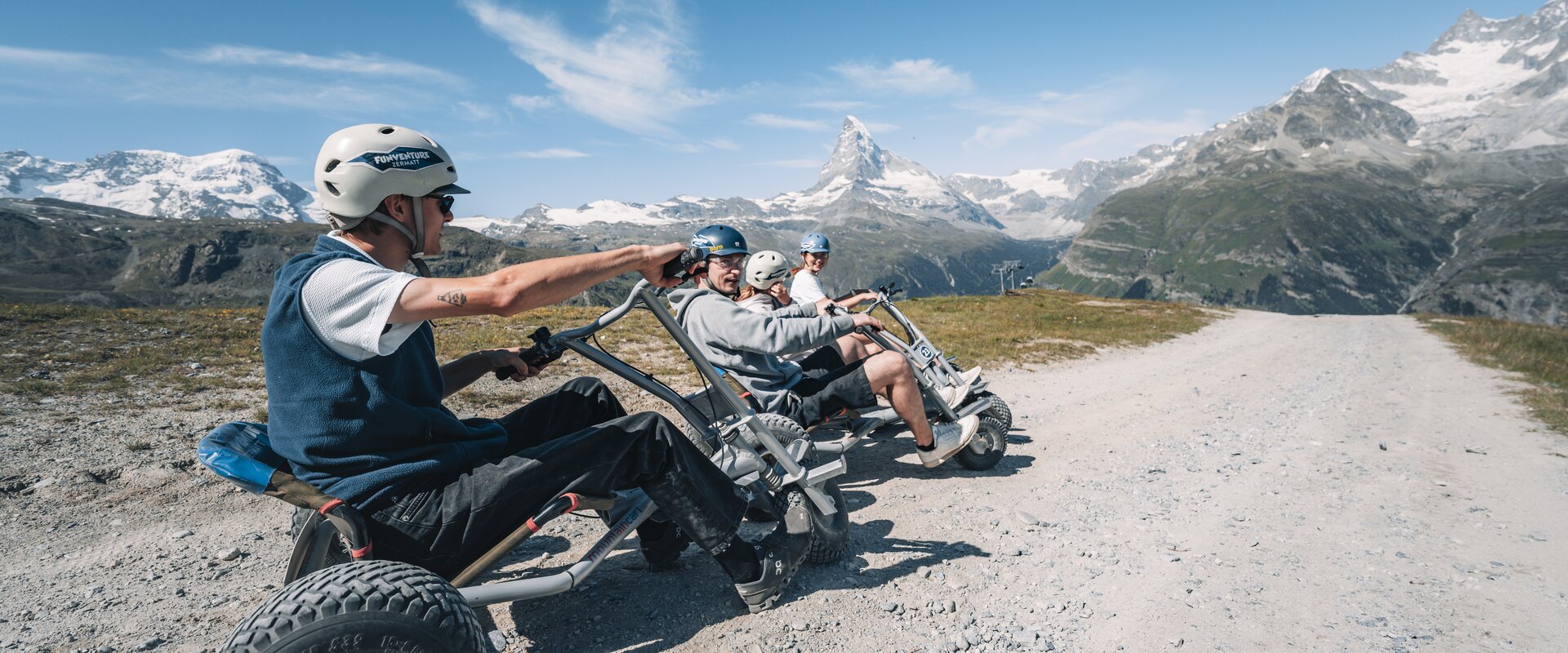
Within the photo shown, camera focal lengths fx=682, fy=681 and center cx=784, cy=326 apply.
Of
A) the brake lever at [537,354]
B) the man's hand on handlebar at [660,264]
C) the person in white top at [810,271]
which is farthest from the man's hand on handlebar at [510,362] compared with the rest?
the person in white top at [810,271]

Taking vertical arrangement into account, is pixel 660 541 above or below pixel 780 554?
below

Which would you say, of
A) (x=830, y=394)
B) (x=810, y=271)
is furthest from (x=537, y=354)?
(x=810, y=271)

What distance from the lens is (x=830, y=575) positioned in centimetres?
519

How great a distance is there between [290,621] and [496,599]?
1031mm

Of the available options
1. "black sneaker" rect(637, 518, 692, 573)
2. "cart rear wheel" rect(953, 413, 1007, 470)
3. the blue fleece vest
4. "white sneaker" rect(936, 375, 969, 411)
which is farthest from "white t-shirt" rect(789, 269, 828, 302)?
the blue fleece vest

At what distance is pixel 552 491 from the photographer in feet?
12.3

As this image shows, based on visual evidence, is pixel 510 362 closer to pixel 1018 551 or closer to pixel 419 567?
pixel 419 567

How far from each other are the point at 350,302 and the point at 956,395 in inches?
265

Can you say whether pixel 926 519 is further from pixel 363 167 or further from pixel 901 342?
pixel 363 167

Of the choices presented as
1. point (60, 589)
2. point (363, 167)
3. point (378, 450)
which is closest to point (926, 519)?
point (378, 450)

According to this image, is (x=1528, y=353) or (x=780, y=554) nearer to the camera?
(x=780, y=554)

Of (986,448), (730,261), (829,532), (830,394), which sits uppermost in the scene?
(730,261)

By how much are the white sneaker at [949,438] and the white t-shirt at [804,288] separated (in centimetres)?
267

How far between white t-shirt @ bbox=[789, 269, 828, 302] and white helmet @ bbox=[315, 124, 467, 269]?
6.05 m
